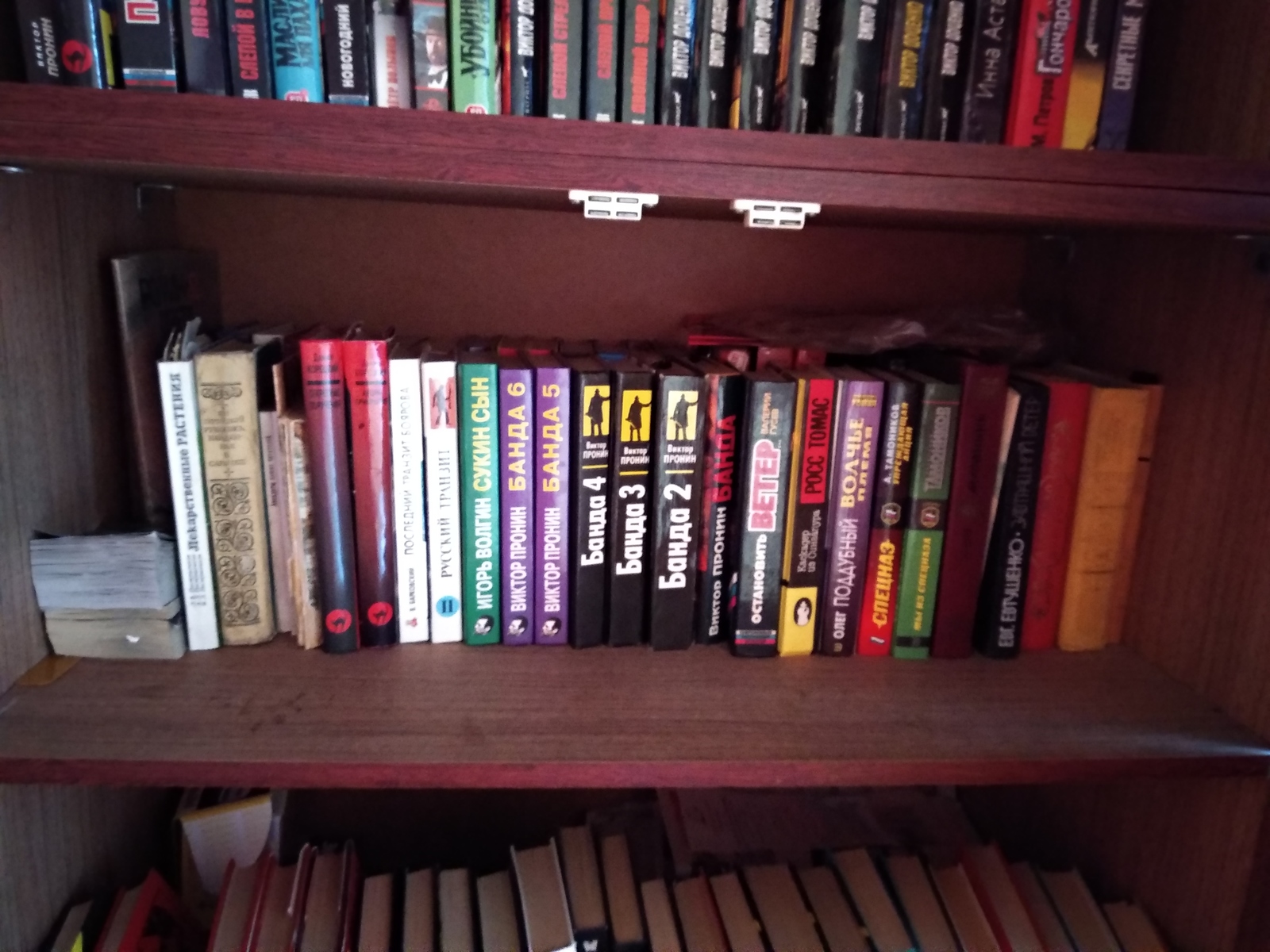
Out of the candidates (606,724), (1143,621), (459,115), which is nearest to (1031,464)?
(1143,621)

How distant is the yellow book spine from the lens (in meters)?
0.81

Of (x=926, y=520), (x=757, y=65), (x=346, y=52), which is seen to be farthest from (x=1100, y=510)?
(x=346, y=52)

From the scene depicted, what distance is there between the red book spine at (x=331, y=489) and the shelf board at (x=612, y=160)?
0.15 m

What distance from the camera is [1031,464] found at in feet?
2.63

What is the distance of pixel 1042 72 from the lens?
2.37 ft

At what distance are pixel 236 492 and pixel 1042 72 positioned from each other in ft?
2.53

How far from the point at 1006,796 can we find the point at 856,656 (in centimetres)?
38

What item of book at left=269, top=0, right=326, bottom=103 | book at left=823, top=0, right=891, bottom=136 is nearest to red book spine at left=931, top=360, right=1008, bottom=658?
book at left=823, top=0, right=891, bottom=136

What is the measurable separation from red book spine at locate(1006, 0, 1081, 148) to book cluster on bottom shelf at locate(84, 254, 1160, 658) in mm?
199

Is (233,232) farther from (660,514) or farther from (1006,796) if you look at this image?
(1006,796)

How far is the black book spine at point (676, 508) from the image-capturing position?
2.46 feet

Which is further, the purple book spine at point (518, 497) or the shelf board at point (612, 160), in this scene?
the purple book spine at point (518, 497)

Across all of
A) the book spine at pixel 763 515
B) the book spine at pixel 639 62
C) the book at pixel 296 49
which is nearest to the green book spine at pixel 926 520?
the book spine at pixel 763 515

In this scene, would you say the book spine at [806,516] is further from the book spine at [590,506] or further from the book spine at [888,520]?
the book spine at [590,506]
